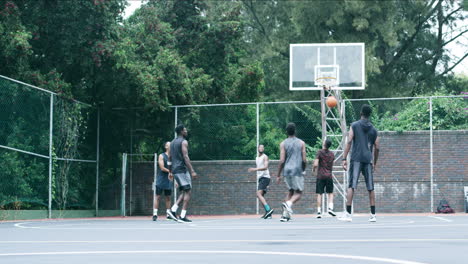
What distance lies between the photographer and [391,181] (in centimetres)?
2511

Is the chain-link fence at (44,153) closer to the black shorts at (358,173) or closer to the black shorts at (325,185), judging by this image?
the black shorts at (325,185)

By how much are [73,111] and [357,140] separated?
11.0 m

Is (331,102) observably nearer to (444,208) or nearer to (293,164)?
(444,208)

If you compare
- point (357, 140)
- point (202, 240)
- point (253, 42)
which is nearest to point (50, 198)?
point (357, 140)

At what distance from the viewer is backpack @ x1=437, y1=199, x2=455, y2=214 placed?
23609 mm

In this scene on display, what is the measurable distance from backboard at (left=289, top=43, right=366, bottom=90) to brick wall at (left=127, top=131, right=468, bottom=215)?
1.94 metres

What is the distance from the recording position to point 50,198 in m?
22.3

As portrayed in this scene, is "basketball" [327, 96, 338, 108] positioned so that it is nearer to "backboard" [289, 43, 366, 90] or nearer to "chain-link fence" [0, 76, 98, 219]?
"backboard" [289, 43, 366, 90]

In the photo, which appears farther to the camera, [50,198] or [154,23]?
[154,23]

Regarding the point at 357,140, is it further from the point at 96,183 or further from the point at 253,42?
the point at 253,42

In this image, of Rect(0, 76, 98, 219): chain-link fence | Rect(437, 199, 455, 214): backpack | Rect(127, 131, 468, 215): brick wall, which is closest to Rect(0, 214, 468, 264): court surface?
Rect(0, 76, 98, 219): chain-link fence

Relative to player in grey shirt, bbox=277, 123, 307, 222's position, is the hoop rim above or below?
above

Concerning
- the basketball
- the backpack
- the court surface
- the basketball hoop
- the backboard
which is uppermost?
the backboard

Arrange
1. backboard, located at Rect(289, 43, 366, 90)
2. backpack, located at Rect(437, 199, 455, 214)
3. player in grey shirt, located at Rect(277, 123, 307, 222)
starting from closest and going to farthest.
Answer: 1. player in grey shirt, located at Rect(277, 123, 307, 222)
2. backpack, located at Rect(437, 199, 455, 214)
3. backboard, located at Rect(289, 43, 366, 90)
